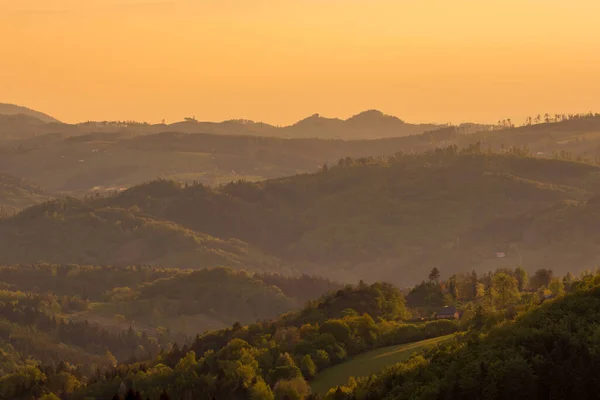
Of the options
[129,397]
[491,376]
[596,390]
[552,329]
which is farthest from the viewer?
[552,329]

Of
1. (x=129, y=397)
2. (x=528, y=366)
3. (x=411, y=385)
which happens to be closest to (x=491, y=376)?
(x=528, y=366)

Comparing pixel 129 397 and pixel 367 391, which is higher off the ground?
pixel 129 397

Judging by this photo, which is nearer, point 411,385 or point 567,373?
point 567,373

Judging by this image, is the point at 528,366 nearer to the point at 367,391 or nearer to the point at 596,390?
the point at 596,390

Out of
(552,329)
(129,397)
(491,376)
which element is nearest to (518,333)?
(552,329)

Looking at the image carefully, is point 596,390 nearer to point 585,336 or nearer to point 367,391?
point 585,336

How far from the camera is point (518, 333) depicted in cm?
19500

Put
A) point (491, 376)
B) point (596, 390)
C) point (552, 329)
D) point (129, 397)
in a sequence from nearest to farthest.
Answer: point (129, 397) < point (596, 390) < point (491, 376) < point (552, 329)

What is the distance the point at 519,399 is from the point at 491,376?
8.29 meters

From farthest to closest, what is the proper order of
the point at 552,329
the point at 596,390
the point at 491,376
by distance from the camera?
1. the point at 552,329
2. the point at 491,376
3. the point at 596,390

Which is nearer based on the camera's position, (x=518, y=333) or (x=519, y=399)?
(x=519, y=399)

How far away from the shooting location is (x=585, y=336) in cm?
18512

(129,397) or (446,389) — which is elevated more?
(129,397)

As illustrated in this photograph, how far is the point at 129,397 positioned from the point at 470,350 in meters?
88.4
